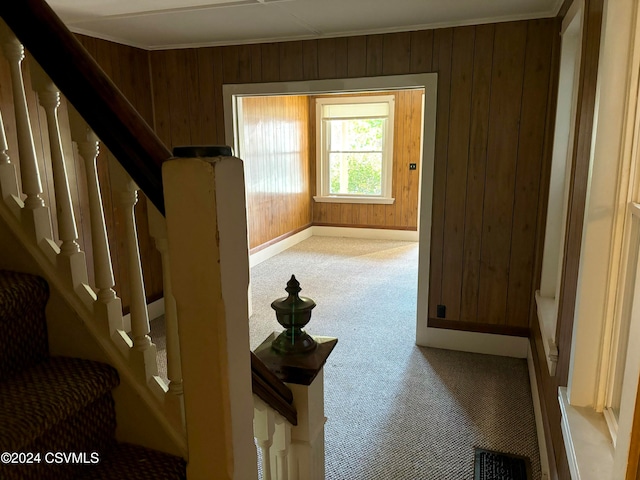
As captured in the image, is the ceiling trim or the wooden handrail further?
the ceiling trim

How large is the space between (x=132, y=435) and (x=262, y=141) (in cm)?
501

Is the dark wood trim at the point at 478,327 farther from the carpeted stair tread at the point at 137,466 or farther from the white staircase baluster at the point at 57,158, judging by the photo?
the white staircase baluster at the point at 57,158

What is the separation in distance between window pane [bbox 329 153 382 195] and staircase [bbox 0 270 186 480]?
20.7 ft

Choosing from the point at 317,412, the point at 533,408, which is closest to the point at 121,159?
the point at 317,412

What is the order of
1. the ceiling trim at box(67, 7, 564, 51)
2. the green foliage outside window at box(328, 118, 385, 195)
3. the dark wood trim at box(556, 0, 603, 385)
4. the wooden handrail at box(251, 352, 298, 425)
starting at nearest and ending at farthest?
1. the wooden handrail at box(251, 352, 298, 425)
2. the dark wood trim at box(556, 0, 603, 385)
3. the ceiling trim at box(67, 7, 564, 51)
4. the green foliage outside window at box(328, 118, 385, 195)

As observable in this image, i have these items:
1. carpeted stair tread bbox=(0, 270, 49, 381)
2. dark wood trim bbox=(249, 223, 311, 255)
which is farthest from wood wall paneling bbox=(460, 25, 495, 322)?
dark wood trim bbox=(249, 223, 311, 255)

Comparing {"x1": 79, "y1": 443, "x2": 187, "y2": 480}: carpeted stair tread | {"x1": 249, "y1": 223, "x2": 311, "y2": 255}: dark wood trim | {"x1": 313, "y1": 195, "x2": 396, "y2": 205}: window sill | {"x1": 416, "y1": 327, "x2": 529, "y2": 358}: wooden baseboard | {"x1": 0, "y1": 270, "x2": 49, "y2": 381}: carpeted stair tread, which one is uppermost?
{"x1": 0, "y1": 270, "x2": 49, "y2": 381}: carpeted stair tread

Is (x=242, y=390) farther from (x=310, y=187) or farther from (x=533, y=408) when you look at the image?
(x=310, y=187)

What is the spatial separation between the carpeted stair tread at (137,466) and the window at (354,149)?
632cm

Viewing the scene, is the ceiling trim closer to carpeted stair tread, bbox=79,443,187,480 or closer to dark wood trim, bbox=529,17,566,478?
dark wood trim, bbox=529,17,566,478

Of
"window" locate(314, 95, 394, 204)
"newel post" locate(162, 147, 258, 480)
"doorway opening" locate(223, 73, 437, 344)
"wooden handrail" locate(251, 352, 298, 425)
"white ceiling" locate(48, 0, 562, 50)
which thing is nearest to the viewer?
"newel post" locate(162, 147, 258, 480)

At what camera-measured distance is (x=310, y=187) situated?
745 centimetres

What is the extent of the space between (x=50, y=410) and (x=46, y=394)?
5cm

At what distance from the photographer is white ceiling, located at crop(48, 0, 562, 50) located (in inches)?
98.1
